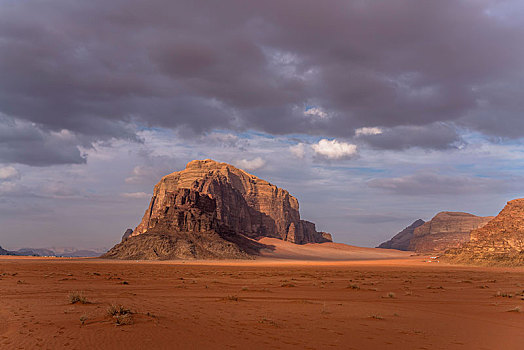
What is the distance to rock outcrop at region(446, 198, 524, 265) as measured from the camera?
75500mm

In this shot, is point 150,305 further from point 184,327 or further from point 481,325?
point 481,325

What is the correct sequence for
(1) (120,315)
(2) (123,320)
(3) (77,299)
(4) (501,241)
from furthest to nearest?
1. (4) (501,241)
2. (3) (77,299)
3. (1) (120,315)
4. (2) (123,320)

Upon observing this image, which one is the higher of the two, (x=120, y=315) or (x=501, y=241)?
(x=501, y=241)

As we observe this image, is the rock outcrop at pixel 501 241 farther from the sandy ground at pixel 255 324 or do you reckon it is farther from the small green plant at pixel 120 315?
the small green plant at pixel 120 315

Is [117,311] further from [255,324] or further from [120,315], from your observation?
[255,324]

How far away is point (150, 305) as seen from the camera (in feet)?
56.0

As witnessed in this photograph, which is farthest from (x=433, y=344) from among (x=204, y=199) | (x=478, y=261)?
(x=204, y=199)

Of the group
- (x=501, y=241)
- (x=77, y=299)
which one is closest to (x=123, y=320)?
(x=77, y=299)

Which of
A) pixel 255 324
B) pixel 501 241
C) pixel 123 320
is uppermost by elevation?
pixel 501 241

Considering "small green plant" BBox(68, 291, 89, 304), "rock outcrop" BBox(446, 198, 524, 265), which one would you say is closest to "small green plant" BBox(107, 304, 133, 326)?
"small green plant" BBox(68, 291, 89, 304)

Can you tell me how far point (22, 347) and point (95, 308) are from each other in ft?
20.6

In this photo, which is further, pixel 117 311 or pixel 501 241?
pixel 501 241

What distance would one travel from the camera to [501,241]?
266 feet

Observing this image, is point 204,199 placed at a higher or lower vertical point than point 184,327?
higher
